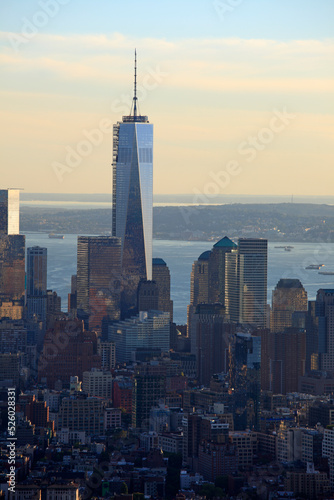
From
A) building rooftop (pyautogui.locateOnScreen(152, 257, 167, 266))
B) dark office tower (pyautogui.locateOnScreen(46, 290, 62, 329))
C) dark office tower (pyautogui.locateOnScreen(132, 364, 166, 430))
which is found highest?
building rooftop (pyautogui.locateOnScreen(152, 257, 167, 266))

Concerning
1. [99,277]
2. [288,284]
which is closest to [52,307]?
[99,277]

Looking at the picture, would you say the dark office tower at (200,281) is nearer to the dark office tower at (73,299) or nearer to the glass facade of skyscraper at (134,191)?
the glass facade of skyscraper at (134,191)

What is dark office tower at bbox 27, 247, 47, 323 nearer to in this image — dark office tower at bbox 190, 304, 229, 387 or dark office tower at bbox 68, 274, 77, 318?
dark office tower at bbox 68, 274, 77, 318

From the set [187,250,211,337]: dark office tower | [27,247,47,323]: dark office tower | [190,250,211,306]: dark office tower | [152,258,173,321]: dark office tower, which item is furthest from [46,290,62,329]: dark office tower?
[190,250,211,306]: dark office tower

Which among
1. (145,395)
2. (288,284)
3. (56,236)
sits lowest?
(145,395)

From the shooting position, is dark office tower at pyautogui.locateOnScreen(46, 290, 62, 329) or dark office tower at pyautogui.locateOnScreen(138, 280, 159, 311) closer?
dark office tower at pyautogui.locateOnScreen(46, 290, 62, 329)

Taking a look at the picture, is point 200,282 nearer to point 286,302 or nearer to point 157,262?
point 157,262
